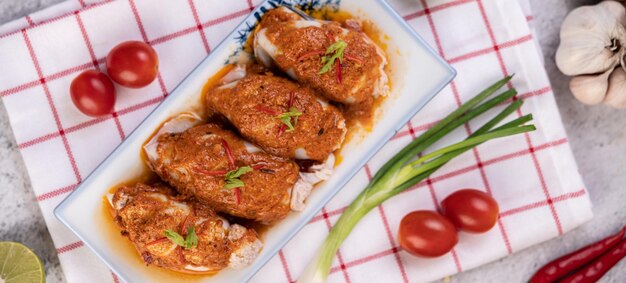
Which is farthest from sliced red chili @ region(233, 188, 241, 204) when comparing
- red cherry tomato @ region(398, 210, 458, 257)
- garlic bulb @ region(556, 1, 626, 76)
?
garlic bulb @ region(556, 1, 626, 76)

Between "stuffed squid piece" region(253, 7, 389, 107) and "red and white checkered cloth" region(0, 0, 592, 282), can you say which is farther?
"red and white checkered cloth" region(0, 0, 592, 282)

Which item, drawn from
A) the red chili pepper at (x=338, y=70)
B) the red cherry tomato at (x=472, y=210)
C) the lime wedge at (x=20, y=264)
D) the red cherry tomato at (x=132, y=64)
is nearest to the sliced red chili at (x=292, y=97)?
the red chili pepper at (x=338, y=70)

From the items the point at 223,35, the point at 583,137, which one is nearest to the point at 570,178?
the point at 583,137

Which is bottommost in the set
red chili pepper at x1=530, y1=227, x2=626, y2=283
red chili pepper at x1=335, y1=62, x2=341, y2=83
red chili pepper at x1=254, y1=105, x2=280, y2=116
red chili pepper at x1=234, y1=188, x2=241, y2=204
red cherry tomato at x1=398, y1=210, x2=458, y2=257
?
red chili pepper at x1=530, y1=227, x2=626, y2=283

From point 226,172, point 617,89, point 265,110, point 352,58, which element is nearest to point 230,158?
point 226,172

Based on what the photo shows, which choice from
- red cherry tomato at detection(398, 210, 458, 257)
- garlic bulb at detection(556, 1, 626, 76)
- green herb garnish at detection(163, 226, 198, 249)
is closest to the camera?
green herb garnish at detection(163, 226, 198, 249)

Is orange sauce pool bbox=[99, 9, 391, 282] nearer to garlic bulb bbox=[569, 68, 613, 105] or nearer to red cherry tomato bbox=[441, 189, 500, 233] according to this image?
red cherry tomato bbox=[441, 189, 500, 233]

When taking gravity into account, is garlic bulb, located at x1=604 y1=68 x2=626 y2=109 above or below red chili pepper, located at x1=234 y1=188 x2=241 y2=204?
below
